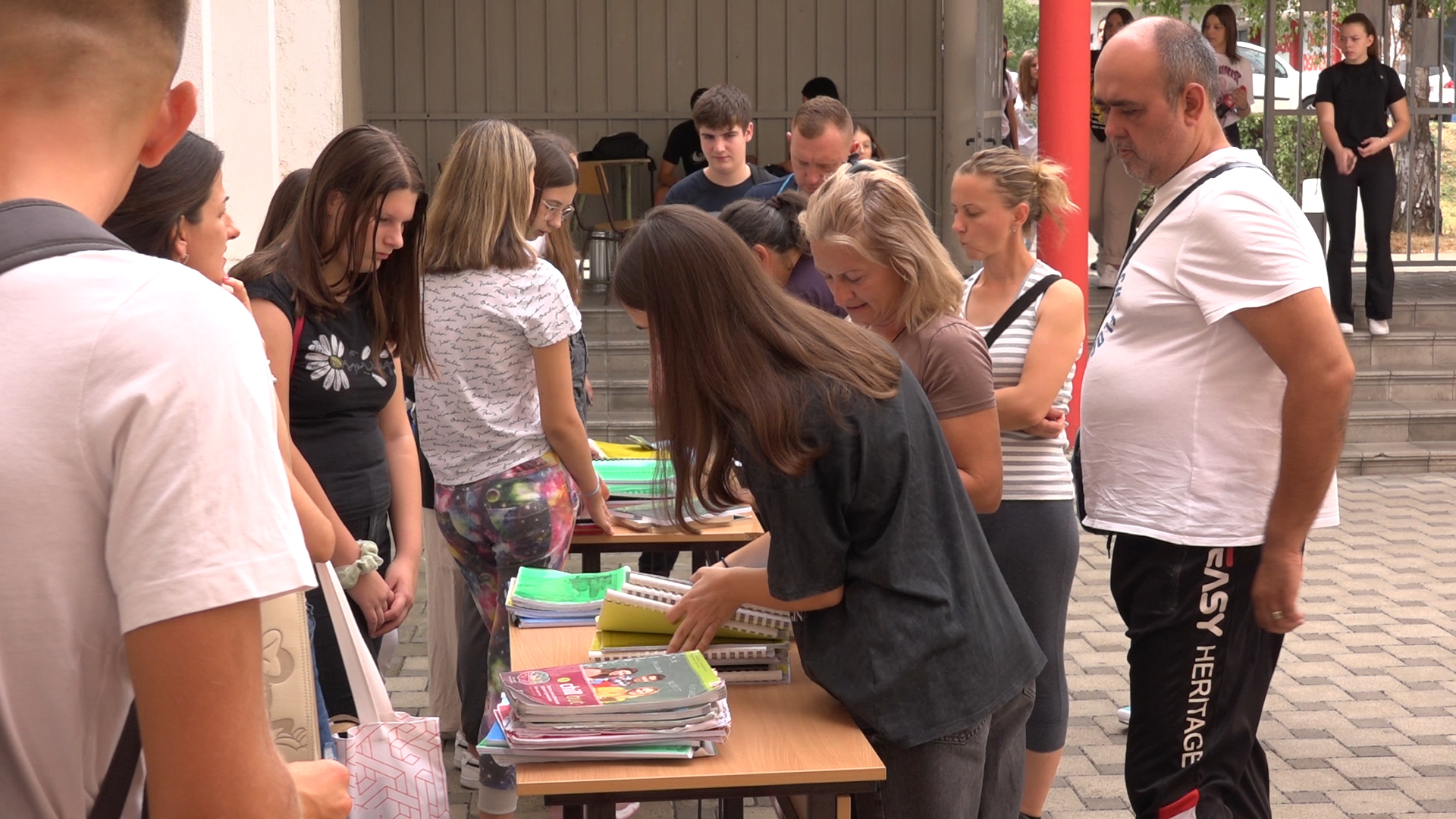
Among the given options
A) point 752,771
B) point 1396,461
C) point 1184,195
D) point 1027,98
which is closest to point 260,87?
point 1184,195

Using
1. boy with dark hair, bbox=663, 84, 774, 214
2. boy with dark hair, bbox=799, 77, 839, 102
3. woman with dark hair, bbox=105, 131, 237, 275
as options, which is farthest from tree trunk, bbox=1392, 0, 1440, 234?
woman with dark hair, bbox=105, 131, 237, 275

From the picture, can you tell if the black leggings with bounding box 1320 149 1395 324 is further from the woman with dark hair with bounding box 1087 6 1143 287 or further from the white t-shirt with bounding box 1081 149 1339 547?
the white t-shirt with bounding box 1081 149 1339 547

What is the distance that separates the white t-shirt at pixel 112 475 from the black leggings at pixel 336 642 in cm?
178

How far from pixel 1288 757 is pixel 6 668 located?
3.94 m

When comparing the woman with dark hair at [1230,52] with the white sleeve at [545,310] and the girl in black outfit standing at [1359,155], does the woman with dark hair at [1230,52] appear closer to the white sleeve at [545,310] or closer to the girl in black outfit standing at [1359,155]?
the girl in black outfit standing at [1359,155]

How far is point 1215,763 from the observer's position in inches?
98.1

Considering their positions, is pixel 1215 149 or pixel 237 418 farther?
pixel 1215 149

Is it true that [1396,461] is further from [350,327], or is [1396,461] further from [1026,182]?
[350,327]

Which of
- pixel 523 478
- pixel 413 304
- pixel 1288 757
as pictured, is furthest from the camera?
pixel 1288 757

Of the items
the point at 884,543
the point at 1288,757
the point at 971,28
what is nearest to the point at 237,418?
the point at 884,543

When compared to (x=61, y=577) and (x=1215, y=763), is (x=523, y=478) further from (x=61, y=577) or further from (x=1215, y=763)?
(x=61, y=577)

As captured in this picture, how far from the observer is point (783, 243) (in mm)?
3797

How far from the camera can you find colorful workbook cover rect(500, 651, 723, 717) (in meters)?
2.00

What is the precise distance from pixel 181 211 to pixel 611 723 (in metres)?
1.00
